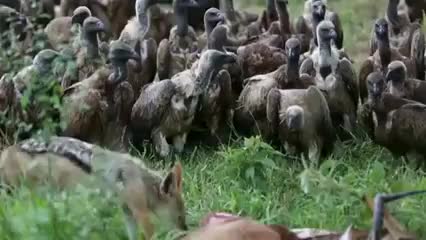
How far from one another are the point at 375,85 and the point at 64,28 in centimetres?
251

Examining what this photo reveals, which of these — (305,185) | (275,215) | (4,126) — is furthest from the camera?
(4,126)

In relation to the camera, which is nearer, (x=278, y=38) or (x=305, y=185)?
(x=305, y=185)

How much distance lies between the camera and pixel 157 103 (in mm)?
7082

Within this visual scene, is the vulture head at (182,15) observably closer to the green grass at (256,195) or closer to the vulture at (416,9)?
the green grass at (256,195)

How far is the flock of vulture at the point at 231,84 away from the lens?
22.5 feet

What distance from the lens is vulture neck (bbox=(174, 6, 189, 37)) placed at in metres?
8.19

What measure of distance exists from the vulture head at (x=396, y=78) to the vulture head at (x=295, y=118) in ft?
2.01

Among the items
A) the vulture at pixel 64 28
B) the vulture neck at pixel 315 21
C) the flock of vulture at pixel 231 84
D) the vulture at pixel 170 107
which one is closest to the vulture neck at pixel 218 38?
the flock of vulture at pixel 231 84

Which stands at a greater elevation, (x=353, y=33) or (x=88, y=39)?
(x=88, y=39)

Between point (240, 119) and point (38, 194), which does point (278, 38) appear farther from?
point (38, 194)

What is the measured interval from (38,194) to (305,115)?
2215mm

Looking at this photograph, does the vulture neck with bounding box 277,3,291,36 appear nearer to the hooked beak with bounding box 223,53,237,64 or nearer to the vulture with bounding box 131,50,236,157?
the hooked beak with bounding box 223,53,237,64

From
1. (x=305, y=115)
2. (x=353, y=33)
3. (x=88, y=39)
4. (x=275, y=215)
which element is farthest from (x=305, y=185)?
(x=353, y=33)

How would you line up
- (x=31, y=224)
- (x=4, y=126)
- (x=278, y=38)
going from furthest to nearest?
(x=278, y=38) < (x=4, y=126) < (x=31, y=224)
